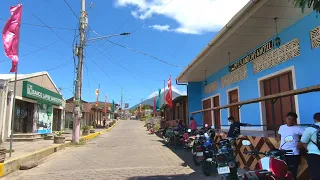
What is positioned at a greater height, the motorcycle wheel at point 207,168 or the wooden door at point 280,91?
the wooden door at point 280,91

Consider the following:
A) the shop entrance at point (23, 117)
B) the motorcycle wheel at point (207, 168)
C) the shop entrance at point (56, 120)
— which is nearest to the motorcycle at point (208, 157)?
the motorcycle wheel at point (207, 168)

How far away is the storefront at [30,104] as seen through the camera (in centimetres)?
1666

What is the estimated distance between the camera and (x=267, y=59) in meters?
10.3

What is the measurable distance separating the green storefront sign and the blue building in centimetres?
1044

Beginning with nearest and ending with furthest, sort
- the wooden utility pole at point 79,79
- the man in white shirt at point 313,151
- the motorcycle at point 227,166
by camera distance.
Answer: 1. the man in white shirt at point 313,151
2. the motorcycle at point 227,166
3. the wooden utility pole at point 79,79

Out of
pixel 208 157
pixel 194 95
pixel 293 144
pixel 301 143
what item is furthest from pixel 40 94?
pixel 301 143

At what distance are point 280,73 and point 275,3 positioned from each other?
10.5 ft

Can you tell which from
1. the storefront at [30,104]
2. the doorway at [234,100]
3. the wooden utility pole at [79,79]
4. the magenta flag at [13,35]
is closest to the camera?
the magenta flag at [13,35]

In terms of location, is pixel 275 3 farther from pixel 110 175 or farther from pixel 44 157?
pixel 44 157

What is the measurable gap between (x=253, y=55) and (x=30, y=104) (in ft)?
50.9

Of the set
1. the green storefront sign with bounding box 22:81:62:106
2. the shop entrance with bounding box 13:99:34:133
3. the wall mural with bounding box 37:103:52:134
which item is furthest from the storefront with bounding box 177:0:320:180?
the wall mural with bounding box 37:103:52:134

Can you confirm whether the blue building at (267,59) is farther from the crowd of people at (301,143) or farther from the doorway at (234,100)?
the crowd of people at (301,143)

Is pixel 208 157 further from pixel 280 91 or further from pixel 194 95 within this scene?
pixel 194 95

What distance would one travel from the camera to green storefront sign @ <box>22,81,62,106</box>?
18266 millimetres
